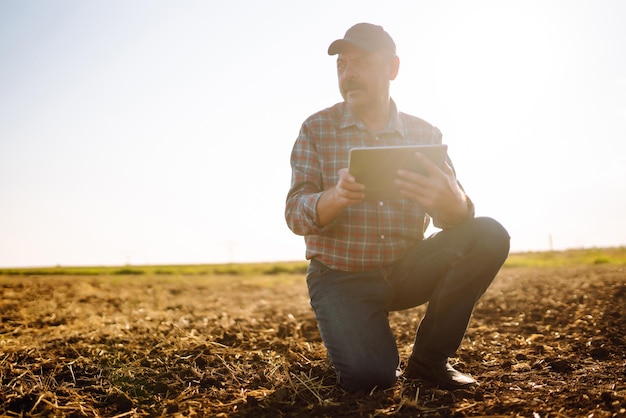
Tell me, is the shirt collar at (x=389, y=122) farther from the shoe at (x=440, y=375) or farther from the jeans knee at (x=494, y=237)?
the shoe at (x=440, y=375)

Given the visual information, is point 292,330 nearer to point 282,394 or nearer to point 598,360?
point 282,394

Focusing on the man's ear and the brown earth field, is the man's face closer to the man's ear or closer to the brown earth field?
the man's ear

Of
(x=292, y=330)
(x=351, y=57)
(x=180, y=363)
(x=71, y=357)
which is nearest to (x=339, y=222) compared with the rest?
(x=351, y=57)

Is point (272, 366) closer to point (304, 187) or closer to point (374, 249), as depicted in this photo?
point (374, 249)

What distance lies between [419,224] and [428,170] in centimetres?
81

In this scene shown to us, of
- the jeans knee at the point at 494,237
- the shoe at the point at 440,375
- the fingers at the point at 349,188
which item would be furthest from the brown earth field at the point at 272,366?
the fingers at the point at 349,188

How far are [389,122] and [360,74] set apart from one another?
Answer: 1.44 ft

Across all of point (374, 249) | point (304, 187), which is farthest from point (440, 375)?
point (304, 187)

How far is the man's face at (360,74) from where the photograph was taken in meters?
3.40

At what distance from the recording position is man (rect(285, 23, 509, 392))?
310 centimetres

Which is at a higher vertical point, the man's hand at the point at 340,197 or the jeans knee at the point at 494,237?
the man's hand at the point at 340,197

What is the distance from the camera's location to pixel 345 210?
3.35 m

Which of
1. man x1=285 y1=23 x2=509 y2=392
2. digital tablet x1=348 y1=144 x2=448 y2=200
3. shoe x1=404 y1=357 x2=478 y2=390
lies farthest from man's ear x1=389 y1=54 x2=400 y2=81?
shoe x1=404 y1=357 x2=478 y2=390

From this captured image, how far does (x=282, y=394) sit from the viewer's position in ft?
9.71
